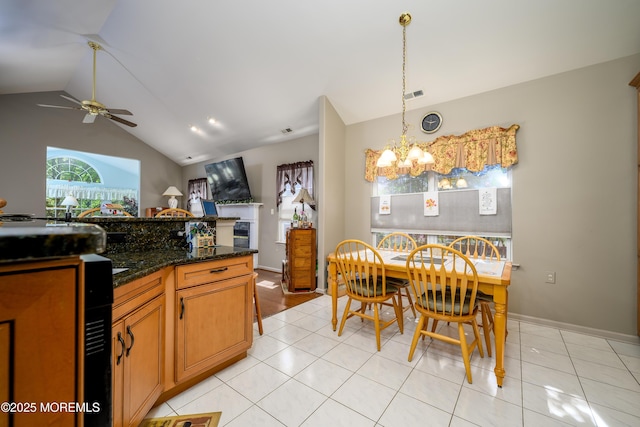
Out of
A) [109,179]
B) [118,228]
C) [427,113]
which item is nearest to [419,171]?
[427,113]

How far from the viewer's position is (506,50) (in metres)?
2.66

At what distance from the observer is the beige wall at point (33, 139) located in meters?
4.72

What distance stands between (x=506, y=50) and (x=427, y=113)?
1036mm

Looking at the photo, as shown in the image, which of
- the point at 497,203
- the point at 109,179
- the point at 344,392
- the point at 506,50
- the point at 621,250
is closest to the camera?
the point at 344,392

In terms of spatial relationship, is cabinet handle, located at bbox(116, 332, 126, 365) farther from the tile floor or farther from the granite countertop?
the tile floor

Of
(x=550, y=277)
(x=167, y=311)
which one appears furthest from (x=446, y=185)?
(x=167, y=311)

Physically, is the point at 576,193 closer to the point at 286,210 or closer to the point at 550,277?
the point at 550,277

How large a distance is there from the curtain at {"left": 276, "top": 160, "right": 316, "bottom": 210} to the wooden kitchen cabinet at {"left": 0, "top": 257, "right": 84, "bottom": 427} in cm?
425

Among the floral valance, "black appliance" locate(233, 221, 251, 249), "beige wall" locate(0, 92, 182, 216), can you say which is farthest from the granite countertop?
"beige wall" locate(0, 92, 182, 216)

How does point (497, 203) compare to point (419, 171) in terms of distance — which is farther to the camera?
point (419, 171)

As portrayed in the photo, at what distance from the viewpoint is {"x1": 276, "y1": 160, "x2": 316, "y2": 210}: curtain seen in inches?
187

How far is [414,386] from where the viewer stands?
179cm

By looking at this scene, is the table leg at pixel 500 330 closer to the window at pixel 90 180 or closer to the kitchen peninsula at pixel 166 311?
the kitchen peninsula at pixel 166 311

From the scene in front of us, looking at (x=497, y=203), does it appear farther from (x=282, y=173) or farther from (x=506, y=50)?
(x=282, y=173)
